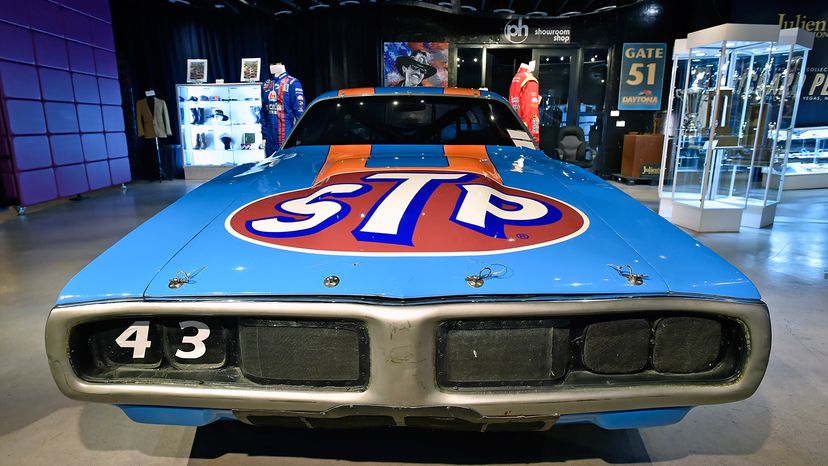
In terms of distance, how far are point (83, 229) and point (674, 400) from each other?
5390 mm

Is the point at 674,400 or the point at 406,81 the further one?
the point at 406,81

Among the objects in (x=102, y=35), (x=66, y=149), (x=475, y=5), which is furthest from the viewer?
(x=475, y=5)

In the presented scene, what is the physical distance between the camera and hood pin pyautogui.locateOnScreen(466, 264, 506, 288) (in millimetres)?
1029

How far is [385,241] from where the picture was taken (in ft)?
3.91

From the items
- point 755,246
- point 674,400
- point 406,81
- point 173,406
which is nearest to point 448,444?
point 674,400

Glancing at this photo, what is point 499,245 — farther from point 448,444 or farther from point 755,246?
point 755,246

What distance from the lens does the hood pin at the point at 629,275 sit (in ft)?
3.50

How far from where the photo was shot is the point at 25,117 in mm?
5836

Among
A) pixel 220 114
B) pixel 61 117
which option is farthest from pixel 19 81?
pixel 220 114

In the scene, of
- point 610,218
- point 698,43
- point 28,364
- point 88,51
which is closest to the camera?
point 610,218

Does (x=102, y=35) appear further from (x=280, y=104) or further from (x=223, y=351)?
(x=223, y=351)

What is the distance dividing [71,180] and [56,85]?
48.7 inches

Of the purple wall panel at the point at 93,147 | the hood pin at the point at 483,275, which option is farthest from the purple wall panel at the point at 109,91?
the hood pin at the point at 483,275

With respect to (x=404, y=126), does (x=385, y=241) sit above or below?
below
